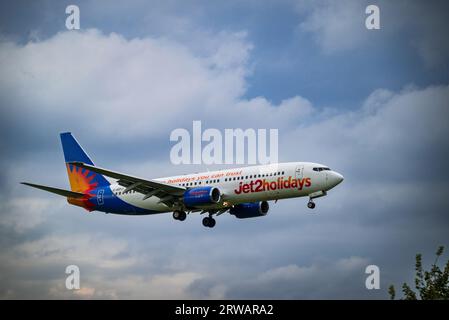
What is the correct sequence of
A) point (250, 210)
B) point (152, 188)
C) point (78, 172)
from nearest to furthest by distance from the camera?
point (152, 188) < point (250, 210) < point (78, 172)

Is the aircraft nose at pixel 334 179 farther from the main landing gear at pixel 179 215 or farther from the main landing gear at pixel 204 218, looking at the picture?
the main landing gear at pixel 179 215

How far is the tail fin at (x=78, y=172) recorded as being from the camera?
3372 inches

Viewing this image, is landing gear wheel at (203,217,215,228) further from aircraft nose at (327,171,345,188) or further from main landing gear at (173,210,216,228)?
aircraft nose at (327,171,345,188)

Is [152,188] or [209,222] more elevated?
[152,188]

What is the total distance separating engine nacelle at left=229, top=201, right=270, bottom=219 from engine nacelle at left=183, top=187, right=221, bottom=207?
20.4 ft

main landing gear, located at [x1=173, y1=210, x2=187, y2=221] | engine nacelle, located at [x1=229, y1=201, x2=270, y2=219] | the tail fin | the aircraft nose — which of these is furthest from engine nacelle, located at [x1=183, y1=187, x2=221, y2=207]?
the tail fin

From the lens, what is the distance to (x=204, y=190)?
2926 inches

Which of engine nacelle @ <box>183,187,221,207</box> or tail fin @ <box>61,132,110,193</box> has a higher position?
tail fin @ <box>61,132,110,193</box>

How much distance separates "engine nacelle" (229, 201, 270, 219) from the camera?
79812mm

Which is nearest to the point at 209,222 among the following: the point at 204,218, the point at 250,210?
the point at 204,218

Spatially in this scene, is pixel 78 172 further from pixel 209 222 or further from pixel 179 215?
pixel 209 222

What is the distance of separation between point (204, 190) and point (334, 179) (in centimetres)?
1188
